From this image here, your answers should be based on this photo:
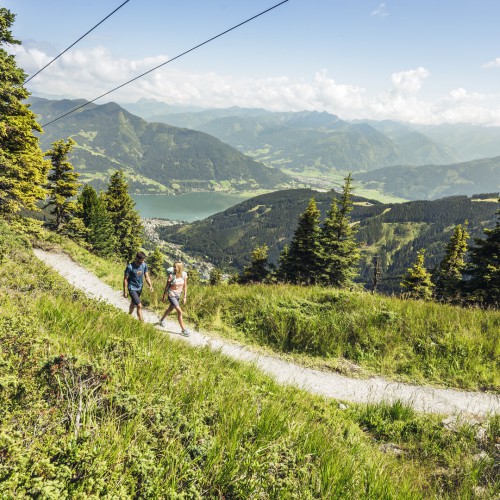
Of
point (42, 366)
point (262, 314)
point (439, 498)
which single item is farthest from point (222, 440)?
point (262, 314)

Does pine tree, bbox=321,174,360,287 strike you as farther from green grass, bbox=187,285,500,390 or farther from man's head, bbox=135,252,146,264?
man's head, bbox=135,252,146,264

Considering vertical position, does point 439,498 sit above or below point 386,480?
below

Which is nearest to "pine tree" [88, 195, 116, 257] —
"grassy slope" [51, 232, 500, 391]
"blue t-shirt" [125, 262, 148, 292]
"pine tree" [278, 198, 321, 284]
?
"pine tree" [278, 198, 321, 284]

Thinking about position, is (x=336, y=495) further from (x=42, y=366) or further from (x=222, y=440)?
(x=42, y=366)

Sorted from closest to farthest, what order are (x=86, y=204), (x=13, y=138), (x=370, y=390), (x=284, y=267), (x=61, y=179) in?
(x=370, y=390) < (x=13, y=138) < (x=61, y=179) < (x=284, y=267) < (x=86, y=204)

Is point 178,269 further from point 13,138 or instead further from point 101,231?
point 101,231

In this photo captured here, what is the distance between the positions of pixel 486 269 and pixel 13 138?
35509 millimetres

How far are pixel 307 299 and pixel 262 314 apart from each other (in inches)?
65.6

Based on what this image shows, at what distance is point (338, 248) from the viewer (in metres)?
34.0

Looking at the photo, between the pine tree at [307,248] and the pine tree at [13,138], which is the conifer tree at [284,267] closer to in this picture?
the pine tree at [307,248]

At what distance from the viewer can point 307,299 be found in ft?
34.9

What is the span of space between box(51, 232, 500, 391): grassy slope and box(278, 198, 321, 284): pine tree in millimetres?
22751

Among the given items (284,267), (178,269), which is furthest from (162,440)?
(284,267)

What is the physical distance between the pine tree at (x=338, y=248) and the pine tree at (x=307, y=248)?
85 cm
